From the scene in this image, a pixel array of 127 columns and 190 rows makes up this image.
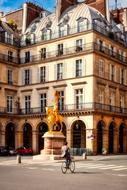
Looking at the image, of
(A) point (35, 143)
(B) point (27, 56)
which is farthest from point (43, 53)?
(A) point (35, 143)

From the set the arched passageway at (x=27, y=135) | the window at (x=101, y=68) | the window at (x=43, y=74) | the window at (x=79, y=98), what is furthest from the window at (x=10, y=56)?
the window at (x=101, y=68)

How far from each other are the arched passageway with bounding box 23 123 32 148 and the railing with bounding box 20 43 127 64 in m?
10.1

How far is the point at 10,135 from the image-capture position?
60219 mm

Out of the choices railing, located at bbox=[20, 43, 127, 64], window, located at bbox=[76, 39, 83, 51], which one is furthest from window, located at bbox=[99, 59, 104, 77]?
window, located at bbox=[76, 39, 83, 51]

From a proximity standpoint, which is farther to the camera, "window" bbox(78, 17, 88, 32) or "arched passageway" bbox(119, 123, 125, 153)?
"arched passageway" bbox(119, 123, 125, 153)

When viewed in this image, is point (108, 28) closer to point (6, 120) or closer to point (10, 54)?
point (10, 54)

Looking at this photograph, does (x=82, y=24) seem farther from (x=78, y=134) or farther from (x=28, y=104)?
(x=78, y=134)

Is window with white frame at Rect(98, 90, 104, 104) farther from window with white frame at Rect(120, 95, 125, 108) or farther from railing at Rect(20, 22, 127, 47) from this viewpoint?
railing at Rect(20, 22, 127, 47)

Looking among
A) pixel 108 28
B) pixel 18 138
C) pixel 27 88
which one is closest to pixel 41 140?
pixel 18 138

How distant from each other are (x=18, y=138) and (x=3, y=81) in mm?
8850

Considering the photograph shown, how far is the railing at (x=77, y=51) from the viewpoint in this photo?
5438cm

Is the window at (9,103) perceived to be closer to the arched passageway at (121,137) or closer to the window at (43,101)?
the window at (43,101)

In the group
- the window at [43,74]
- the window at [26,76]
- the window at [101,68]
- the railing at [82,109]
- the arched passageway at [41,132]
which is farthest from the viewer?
the window at [26,76]

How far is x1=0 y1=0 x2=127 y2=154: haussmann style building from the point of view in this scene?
177ft
